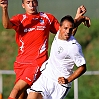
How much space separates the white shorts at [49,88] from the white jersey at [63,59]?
0.28 feet

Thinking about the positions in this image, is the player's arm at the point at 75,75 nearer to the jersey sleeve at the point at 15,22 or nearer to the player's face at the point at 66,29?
the player's face at the point at 66,29

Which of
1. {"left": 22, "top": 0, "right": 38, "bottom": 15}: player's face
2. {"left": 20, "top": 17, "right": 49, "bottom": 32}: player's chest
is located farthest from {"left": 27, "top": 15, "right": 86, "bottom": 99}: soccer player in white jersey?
{"left": 22, "top": 0, "right": 38, "bottom": 15}: player's face

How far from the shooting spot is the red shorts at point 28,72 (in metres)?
8.02

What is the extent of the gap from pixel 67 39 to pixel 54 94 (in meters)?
0.84

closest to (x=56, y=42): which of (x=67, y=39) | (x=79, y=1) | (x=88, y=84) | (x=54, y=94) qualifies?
(x=67, y=39)

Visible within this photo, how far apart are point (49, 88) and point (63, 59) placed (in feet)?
1.55

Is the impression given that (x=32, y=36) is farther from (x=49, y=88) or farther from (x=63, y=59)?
(x=49, y=88)

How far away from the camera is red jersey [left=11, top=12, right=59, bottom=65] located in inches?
318

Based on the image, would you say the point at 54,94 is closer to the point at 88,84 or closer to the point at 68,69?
the point at 68,69

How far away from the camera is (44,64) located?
26.1ft

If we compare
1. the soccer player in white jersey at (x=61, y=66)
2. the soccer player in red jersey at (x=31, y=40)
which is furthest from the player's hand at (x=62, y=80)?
the soccer player in red jersey at (x=31, y=40)

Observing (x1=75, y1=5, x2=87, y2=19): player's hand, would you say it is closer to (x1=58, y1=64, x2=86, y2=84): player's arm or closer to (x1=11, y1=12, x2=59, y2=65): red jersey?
(x1=11, y1=12, x2=59, y2=65): red jersey

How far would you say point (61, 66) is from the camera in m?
7.62

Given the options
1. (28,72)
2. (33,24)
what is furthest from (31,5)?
(28,72)
